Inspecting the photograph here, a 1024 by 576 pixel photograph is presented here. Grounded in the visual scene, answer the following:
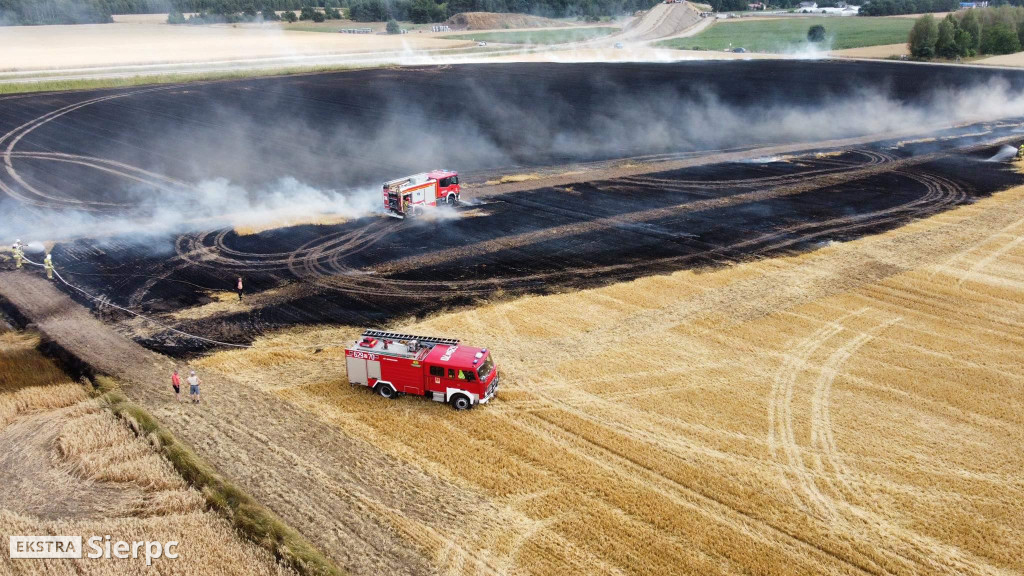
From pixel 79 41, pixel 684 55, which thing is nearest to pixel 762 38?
pixel 684 55

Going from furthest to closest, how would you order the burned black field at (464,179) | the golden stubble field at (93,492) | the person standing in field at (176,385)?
1. the burned black field at (464,179)
2. the person standing in field at (176,385)
3. the golden stubble field at (93,492)

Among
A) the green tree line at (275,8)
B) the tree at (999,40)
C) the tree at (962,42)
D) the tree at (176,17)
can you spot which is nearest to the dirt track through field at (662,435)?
the tree at (962,42)

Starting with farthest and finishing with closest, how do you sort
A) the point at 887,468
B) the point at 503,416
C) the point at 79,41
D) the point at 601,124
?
the point at 79,41, the point at 601,124, the point at 503,416, the point at 887,468

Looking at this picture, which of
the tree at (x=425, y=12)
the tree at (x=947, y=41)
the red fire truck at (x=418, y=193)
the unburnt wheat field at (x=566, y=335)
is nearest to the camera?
the unburnt wheat field at (x=566, y=335)

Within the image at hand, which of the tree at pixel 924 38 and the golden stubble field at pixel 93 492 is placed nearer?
the golden stubble field at pixel 93 492

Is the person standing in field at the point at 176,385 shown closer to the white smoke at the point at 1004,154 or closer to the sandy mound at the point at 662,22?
the white smoke at the point at 1004,154

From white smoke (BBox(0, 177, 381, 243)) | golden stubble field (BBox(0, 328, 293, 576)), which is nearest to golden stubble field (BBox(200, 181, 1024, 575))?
golden stubble field (BBox(0, 328, 293, 576))

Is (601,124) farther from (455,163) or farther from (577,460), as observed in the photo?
(577,460)
